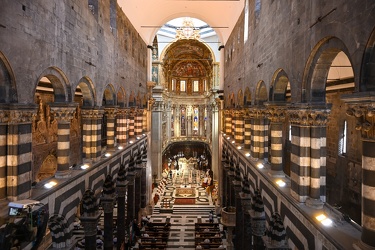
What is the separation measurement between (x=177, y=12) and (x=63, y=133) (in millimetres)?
20102

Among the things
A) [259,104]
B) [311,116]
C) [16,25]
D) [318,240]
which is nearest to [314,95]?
[311,116]

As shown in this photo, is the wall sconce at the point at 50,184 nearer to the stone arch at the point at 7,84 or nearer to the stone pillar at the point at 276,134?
the stone arch at the point at 7,84

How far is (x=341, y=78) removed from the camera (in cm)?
1433

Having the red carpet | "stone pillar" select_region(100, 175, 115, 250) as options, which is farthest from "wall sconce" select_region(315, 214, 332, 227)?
the red carpet

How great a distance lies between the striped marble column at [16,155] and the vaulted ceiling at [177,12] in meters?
14.2

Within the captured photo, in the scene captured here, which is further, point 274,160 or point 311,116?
point 274,160

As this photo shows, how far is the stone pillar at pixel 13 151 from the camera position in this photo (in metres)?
7.99

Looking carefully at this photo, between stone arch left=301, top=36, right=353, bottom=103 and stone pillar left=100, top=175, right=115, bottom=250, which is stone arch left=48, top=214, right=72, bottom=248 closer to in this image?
stone pillar left=100, top=175, right=115, bottom=250

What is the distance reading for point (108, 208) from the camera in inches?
638

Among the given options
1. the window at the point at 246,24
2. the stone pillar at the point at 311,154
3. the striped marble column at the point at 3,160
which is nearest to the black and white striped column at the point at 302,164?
the stone pillar at the point at 311,154

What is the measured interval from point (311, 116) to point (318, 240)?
3.12 metres

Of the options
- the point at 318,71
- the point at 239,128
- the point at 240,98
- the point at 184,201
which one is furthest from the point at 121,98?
the point at 318,71

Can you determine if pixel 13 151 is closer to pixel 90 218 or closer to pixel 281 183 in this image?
pixel 90 218

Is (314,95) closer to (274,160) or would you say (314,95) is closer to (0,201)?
(274,160)
